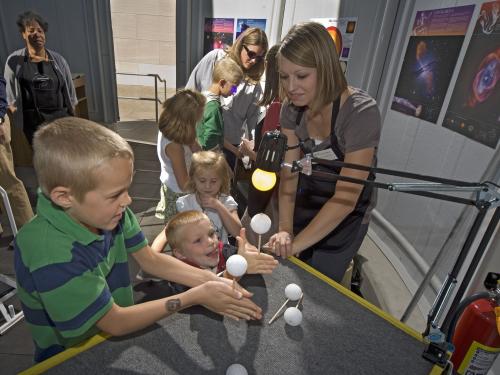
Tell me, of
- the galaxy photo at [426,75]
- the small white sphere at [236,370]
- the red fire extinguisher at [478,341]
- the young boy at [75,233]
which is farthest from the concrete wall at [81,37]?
the red fire extinguisher at [478,341]

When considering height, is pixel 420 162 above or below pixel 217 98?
below

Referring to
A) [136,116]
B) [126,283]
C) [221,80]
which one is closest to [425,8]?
[221,80]

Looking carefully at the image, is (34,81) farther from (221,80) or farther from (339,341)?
(339,341)

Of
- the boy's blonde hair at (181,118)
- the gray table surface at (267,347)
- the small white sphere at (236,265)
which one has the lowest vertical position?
the gray table surface at (267,347)

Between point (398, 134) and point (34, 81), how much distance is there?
383 centimetres

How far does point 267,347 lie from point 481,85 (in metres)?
2.22

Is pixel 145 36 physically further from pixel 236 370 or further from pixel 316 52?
pixel 236 370

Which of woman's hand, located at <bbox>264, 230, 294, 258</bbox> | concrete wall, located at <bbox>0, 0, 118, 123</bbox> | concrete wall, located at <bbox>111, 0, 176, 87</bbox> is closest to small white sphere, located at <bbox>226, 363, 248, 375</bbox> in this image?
woman's hand, located at <bbox>264, 230, 294, 258</bbox>

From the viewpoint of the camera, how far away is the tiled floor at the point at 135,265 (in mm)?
2033

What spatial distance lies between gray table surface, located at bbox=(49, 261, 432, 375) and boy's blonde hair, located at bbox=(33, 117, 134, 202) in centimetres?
48

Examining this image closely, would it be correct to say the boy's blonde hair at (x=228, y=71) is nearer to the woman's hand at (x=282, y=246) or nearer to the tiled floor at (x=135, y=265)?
the woman's hand at (x=282, y=246)

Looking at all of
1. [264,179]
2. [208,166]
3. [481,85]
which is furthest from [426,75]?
[264,179]

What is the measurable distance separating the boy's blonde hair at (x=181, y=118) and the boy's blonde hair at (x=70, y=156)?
1297 millimetres

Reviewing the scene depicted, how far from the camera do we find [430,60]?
2674mm
